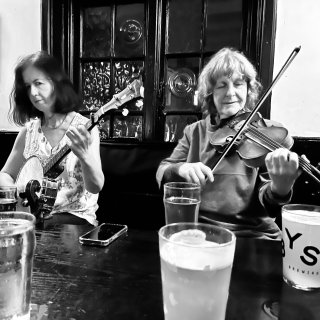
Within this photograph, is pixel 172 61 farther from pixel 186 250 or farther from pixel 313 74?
pixel 186 250

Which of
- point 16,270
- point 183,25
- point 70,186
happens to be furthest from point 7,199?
point 183,25

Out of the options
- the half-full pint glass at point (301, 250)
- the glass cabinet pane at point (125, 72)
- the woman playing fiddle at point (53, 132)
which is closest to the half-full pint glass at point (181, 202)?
the half-full pint glass at point (301, 250)

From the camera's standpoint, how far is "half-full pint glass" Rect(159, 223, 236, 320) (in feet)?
1.18

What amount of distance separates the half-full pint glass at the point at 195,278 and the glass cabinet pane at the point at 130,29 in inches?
79.6

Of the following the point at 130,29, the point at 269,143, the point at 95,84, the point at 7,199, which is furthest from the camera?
the point at 95,84

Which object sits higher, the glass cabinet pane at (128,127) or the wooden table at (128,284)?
the glass cabinet pane at (128,127)

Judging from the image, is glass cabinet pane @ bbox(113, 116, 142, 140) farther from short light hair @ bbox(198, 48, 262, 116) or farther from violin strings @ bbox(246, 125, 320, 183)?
violin strings @ bbox(246, 125, 320, 183)

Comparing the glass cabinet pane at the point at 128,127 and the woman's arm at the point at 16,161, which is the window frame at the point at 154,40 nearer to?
the glass cabinet pane at the point at 128,127

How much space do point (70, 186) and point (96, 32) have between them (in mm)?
1392

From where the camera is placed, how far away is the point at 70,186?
4.74ft

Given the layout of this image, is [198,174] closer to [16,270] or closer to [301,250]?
[301,250]

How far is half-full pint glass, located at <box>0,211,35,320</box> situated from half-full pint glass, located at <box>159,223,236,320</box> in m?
0.20

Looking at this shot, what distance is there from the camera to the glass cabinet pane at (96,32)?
228 cm

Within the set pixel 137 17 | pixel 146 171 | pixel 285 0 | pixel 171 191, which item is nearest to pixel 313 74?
pixel 285 0
